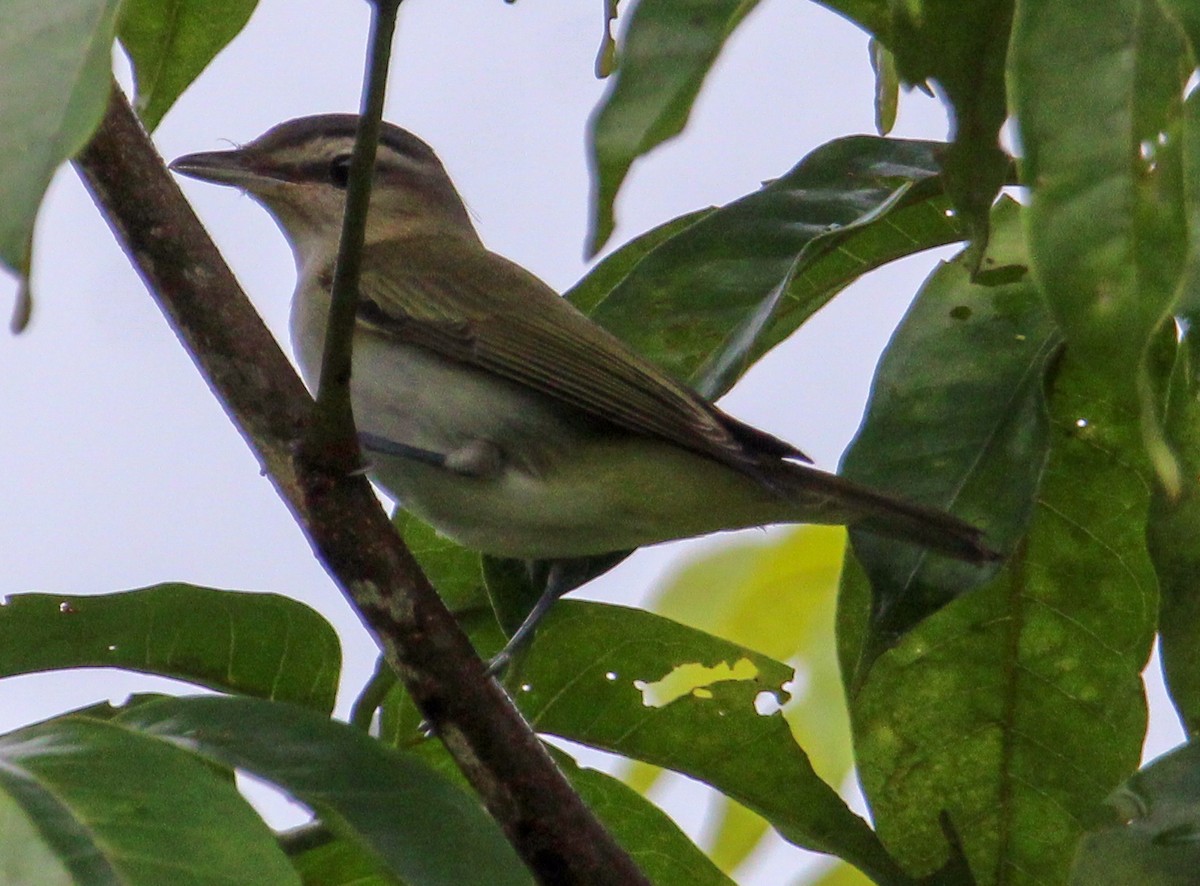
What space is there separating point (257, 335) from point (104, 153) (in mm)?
305

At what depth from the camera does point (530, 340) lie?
312cm

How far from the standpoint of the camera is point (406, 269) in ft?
11.4

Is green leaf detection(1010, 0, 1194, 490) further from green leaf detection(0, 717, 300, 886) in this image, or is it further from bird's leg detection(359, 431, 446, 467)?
bird's leg detection(359, 431, 446, 467)

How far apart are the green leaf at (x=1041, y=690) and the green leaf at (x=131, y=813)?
1190 millimetres

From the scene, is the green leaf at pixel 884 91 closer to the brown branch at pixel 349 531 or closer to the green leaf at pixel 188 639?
the brown branch at pixel 349 531

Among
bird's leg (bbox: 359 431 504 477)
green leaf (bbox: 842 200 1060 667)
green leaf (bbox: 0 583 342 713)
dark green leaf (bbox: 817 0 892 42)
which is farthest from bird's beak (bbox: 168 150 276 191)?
dark green leaf (bbox: 817 0 892 42)

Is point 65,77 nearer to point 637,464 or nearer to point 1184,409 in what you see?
point 1184,409

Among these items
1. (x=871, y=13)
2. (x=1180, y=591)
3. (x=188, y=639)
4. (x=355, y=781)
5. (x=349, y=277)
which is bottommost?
(x=355, y=781)

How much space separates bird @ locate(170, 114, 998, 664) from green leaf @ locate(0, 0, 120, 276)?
153cm

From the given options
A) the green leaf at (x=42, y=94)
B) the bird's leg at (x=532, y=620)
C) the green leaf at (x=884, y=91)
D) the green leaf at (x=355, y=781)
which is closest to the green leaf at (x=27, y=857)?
the green leaf at (x=355, y=781)

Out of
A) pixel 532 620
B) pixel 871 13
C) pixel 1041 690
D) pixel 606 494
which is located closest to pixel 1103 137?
pixel 871 13

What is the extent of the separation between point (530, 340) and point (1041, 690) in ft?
4.07

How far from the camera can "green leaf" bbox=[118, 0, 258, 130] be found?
2.24 m

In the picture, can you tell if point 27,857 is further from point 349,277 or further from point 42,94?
point 349,277
